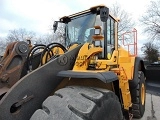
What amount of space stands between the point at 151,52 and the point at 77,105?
41105mm

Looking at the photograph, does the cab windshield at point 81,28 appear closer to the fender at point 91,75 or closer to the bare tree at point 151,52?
the fender at point 91,75

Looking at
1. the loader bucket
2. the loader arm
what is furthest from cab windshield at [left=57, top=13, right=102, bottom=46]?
the loader bucket

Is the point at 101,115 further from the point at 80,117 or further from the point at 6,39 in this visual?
the point at 6,39


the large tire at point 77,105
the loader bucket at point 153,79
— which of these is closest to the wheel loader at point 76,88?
the large tire at point 77,105

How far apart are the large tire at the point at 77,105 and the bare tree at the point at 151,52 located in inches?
1529

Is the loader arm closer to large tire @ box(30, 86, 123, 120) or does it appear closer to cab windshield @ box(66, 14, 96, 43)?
large tire @ box(30, 86, 123, 120)

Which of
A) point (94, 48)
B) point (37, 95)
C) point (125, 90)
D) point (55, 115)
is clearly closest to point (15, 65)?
point (37, 95)

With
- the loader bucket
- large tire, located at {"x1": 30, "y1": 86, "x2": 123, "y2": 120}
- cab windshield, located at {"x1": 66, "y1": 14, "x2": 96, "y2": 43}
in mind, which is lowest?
the loader bucket

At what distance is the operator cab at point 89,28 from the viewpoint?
13.7ft

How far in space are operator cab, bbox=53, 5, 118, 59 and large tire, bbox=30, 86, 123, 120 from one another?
1520mm

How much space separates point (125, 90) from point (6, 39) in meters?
42.2

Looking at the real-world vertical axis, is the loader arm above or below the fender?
below

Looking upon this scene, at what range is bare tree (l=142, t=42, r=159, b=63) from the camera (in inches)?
1571

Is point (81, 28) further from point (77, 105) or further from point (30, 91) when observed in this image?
point (77, 105)
